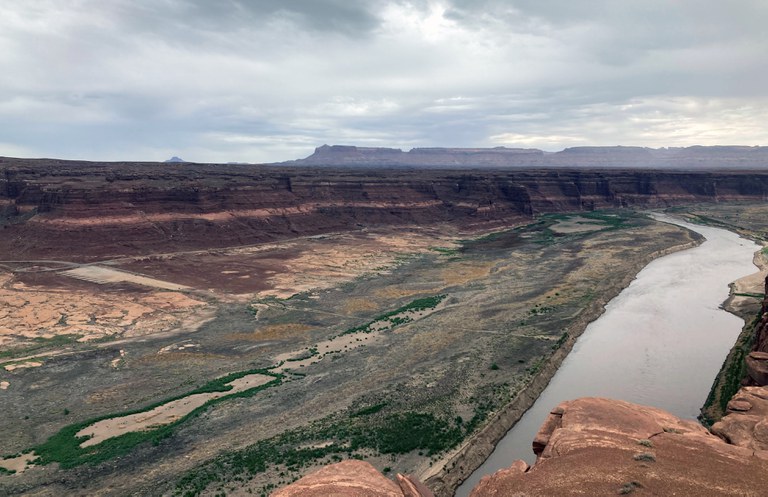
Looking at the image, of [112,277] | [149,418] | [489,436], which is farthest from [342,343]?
[112,277]

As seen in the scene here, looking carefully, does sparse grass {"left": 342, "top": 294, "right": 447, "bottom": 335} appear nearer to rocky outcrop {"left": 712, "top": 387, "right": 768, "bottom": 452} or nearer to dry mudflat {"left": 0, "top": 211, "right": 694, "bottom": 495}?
dry mudflat {"left": 0, "top": 211, "right": 694, "bottom": 495}

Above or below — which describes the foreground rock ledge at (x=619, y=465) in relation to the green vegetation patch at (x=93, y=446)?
above

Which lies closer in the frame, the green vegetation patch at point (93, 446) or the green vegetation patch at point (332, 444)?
the green vegetation patch at point (332, 444)

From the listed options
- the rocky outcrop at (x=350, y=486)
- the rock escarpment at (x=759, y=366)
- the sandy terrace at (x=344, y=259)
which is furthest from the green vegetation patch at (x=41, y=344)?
the rock escarpment at (x=759, y=366)

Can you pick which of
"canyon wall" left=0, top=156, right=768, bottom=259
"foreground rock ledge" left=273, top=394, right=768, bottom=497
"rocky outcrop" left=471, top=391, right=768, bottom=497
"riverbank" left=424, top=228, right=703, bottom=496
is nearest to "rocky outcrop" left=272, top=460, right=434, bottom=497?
"foreground rock ledge" left=273, top=394, right=768, bottom=497

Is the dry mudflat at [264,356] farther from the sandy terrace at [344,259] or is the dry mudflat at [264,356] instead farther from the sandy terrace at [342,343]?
the sandy terrace at [344,259]

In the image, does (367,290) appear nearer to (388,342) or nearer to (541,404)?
(388,342)
